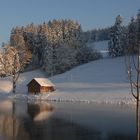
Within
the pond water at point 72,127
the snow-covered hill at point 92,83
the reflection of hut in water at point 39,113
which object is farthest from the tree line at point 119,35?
the pond water at point 72,127

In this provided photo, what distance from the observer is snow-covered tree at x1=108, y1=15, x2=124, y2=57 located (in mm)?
110981

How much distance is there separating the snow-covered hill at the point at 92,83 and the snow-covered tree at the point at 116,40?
9.48ft

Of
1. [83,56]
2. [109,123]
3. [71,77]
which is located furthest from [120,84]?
[109,123]

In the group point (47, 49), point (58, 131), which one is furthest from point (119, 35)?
point (58, 131)

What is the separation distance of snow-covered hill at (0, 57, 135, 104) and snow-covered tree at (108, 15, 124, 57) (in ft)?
9.48

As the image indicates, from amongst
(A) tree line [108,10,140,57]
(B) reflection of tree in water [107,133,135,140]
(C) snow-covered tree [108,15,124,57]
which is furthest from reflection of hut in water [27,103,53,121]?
(C) snow-covered tree [108,15,124,57]

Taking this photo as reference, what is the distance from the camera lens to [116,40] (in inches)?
4392

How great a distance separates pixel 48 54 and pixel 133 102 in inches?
1797

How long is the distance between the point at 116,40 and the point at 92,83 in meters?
24.7

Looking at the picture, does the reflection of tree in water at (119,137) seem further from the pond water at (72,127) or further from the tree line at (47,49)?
the tree line at (47,49)

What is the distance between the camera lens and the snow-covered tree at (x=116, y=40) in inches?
4369

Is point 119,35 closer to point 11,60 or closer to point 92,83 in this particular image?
point 92,83

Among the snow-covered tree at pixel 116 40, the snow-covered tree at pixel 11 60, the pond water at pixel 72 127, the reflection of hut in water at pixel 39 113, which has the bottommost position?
the reflection of hut in water at pixel 39 113

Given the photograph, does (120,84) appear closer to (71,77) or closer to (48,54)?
(71,77)
